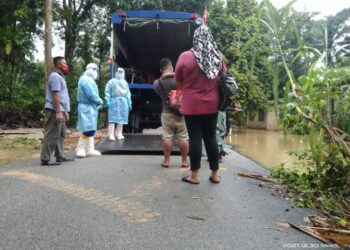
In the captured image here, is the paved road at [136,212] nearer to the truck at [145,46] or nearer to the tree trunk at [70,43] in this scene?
the truck at [145,46]

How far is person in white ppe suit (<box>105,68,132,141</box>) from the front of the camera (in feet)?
26.6

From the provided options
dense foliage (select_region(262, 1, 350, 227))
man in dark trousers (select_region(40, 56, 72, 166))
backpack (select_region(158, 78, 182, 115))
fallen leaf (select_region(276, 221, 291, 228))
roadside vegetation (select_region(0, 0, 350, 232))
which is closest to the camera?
fallen leaf (select_region(276, 221, 291, 228))

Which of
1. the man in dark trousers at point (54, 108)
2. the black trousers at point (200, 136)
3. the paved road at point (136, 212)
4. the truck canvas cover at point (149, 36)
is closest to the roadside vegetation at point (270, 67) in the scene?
the paved road at point (136, 212)

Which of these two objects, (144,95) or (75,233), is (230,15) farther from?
(75,233)

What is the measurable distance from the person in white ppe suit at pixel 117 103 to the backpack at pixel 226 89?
13.5 feet

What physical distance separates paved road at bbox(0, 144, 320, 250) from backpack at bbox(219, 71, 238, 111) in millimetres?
979

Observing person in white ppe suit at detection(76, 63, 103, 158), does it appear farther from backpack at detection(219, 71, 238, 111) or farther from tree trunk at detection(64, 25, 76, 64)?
tree trunk at detection(64, 25, 76, 64)

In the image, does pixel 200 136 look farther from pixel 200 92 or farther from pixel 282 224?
pixel 282 224

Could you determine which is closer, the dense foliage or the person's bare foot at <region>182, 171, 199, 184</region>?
the dense foliage

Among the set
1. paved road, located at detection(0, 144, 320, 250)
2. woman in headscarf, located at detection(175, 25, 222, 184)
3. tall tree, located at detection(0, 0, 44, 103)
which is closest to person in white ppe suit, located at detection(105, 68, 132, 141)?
paved road, located at detection(0, 144, 320, 250)

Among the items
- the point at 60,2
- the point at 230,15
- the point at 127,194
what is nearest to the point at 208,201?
the point at 127,194

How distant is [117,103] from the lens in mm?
8156

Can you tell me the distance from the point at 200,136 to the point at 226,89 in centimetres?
63
